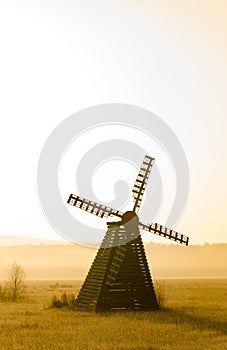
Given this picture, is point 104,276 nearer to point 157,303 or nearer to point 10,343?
point 157,303

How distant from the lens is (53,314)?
32.4m

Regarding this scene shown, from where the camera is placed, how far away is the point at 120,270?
33.6 metres

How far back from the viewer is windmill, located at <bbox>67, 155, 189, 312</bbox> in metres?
33.3

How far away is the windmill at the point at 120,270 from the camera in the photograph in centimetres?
3328

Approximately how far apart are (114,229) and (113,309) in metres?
4.19

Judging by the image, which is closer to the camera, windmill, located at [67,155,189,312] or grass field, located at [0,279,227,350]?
grass field, located at [0,279,227,350]

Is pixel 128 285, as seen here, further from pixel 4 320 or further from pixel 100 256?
pixel 4 320

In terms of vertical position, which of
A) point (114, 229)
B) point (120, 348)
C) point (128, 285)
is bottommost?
point (120, 348)

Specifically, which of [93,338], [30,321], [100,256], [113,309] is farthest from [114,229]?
[93,338]

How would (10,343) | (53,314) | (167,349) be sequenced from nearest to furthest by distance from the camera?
(167,349), (10,343), (53,314)

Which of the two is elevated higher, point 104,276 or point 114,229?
point 114,229

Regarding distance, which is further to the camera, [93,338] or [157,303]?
[157,303]

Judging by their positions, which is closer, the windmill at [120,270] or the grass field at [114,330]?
the grass field at [114,330]

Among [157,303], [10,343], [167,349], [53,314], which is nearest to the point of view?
[167,349]
